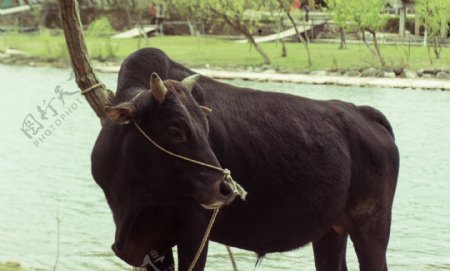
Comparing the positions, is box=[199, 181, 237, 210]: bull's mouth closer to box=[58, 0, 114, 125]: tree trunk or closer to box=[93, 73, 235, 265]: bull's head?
box=[93, 73, 235, 265]: bull's head

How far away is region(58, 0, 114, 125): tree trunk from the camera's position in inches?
247

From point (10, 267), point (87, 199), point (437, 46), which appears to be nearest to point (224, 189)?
point (10, 267)

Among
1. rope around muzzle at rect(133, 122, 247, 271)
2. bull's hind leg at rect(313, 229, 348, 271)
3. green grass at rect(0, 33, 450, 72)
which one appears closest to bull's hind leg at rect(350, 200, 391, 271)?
bull's hind leg at rect(313, 229, 348, 271)

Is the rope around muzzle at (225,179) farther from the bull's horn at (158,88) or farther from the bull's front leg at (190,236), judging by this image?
the bull's horn at (158,88)

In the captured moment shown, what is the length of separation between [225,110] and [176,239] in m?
0.75

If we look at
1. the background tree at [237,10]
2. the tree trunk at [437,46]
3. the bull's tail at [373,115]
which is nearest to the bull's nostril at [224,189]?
the bull's tail at [373,115]

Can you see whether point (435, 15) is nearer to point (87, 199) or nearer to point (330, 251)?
point (87, 199)

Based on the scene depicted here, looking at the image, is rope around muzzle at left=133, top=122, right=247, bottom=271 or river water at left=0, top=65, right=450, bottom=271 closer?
rope around muzzle at left=133, top=122, right=247, bottom=271

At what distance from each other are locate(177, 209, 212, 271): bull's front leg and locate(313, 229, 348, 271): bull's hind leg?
4.16 feet

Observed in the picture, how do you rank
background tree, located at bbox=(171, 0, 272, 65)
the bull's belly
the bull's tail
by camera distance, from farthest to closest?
1. background tree, located at bbox=(171, 0, 272, 65)
2. the bull's tail
3. the bull's belly

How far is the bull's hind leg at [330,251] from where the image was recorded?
5953 mm

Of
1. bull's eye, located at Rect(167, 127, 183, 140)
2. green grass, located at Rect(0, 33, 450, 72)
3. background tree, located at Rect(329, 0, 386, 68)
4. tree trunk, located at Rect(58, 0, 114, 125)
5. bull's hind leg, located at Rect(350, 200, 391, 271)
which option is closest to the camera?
bull's eye, located at Rect(167, 127, 183, 140)

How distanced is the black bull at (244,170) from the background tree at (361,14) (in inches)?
1275

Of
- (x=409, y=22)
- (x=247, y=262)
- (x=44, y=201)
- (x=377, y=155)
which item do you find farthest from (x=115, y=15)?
(x=377, y=155)
